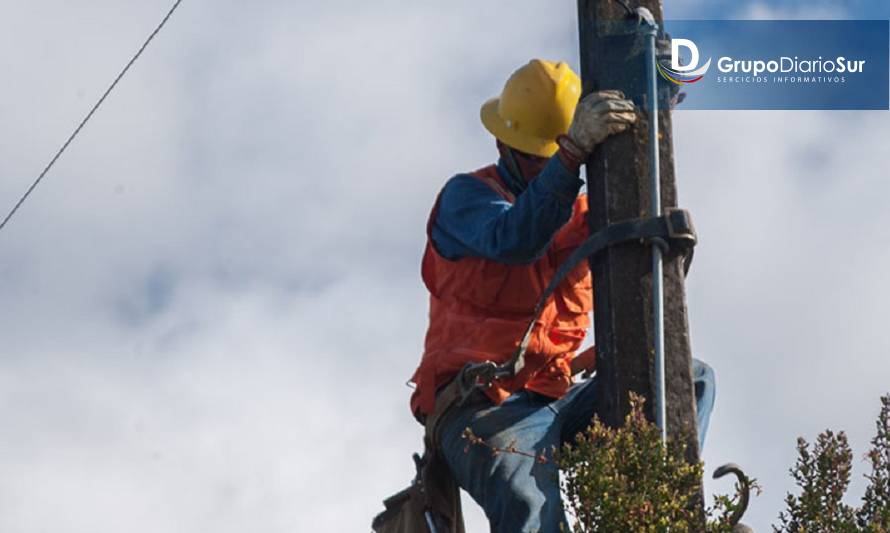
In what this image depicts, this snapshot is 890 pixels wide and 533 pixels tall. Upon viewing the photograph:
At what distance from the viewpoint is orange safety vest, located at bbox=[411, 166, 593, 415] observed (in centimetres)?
774

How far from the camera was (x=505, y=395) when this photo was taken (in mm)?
A: 7621

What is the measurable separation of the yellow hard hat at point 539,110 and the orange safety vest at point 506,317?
0.27 metres

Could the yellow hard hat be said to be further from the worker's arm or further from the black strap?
the black strap

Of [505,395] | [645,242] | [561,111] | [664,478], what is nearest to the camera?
[664,478]

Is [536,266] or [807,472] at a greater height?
[536,266]

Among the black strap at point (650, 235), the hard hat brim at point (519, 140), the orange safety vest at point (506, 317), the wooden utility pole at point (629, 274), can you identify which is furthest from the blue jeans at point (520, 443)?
the hard hat brim at point (519, 140)

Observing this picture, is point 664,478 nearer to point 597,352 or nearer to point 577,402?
point 597,352

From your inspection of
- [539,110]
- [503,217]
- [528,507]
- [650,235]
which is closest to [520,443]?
[528,507]

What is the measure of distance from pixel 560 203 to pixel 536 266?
65cm

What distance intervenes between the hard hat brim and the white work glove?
3.41 ft

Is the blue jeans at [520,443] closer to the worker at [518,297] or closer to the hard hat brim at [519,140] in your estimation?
the worker at [518,297]

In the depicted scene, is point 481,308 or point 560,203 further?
point 481,308

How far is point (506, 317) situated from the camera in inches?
309

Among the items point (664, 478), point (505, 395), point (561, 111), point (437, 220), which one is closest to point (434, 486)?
point (505, 395)
